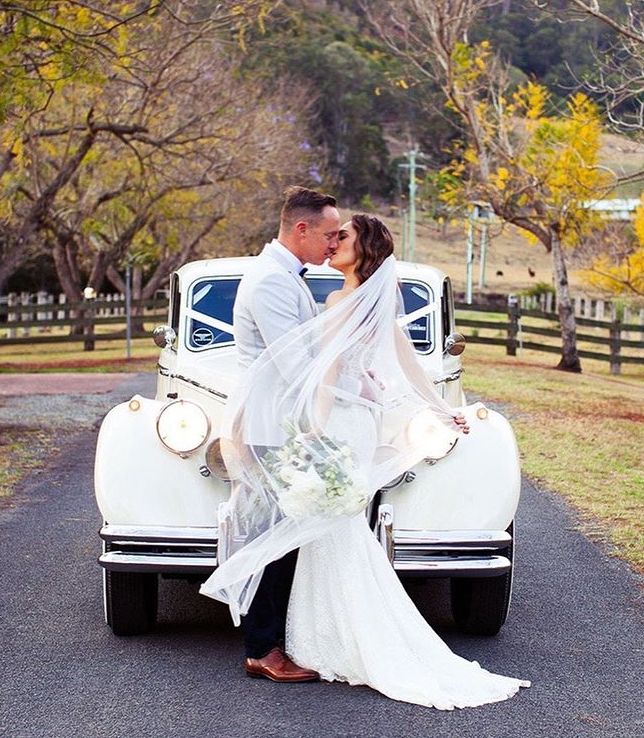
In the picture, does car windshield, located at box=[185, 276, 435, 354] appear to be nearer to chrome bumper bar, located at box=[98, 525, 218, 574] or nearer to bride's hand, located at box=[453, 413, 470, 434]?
bride's hand, located at box=[453, 413, 470, 434]

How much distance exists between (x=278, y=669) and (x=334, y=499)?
0.79m

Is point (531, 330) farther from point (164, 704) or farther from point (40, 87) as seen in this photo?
point (164, 704)

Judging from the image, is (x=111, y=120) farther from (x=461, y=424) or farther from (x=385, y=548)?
(x=385, y=548)

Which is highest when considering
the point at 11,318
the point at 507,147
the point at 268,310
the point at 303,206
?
the point at 507,147

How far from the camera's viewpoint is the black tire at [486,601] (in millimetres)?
6516

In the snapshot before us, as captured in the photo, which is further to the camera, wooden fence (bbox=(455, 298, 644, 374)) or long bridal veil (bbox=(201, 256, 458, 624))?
wooden fence (bbox=(455, 298, 644, 374))

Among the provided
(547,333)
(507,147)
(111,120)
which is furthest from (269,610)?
(547,333)

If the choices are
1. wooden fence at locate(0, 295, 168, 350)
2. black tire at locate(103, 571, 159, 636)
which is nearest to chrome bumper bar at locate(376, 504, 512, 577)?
black tire at locate(103, 571, 159, 636)

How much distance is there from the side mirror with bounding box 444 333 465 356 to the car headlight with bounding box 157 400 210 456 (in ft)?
7.58

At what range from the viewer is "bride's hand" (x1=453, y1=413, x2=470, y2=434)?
6250 millimetres

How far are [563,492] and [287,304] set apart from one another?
21.6ft

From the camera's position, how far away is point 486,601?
6.52 meters

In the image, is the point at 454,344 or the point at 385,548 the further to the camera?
the point at 454,344

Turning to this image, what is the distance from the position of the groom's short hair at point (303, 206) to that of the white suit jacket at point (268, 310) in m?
0.14
